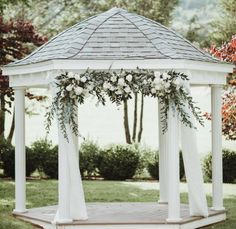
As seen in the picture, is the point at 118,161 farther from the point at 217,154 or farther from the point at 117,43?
the point at 117,43

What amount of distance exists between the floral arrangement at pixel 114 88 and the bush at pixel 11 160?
1013 cm

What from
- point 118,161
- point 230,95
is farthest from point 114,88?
point 118,161

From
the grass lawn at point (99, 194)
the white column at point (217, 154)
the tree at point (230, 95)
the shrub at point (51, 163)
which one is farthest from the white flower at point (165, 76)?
the shrub at point (51, 163)

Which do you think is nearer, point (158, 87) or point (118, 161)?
point (158, 87)

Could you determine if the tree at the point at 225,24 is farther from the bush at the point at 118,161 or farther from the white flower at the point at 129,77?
the white flower at the point at 129,77

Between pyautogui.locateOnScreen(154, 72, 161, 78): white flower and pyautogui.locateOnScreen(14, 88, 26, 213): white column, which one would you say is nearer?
pyautogui.locateOnScreen(154, 72, 161, 78): white flower

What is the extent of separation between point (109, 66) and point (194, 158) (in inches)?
89.3

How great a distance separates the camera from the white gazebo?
10.7 m

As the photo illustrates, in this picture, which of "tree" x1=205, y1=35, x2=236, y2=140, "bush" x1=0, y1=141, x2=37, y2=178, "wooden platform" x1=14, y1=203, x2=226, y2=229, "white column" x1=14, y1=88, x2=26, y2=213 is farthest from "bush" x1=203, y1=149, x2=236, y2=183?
"white column" x1=14, y1=88, x2=26, y2=213

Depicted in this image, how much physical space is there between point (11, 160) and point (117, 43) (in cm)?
1032

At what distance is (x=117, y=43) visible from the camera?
1127cm

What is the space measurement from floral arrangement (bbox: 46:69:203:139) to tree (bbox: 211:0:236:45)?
2071 centimetres

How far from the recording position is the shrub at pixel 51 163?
20422 mm

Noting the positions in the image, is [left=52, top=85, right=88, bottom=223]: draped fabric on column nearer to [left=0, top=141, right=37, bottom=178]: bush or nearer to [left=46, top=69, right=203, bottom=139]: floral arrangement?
[left=46, top=69, right=203, bottom=139]: floral arrangement
